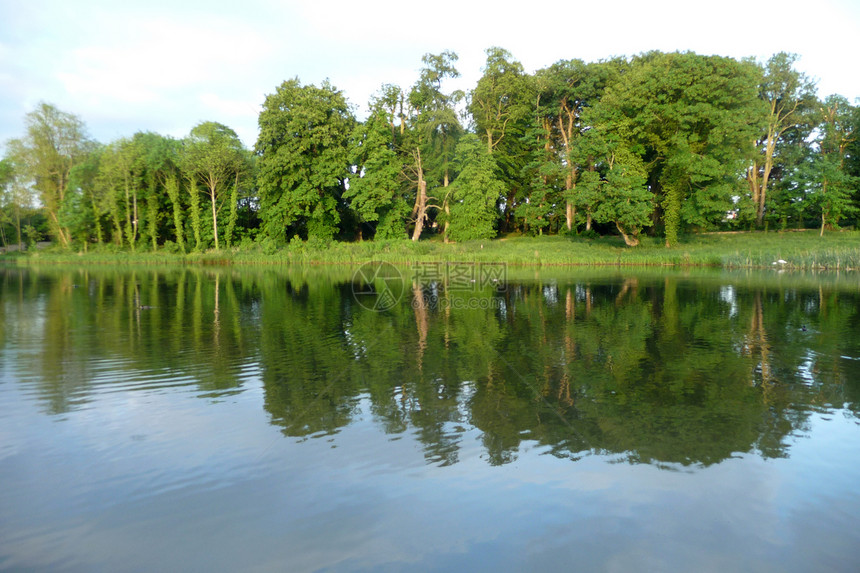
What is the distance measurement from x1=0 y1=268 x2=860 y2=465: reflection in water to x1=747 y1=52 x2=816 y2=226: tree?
40376mm

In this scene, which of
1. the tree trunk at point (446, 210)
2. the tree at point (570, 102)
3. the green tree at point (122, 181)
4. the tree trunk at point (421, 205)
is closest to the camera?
the tree at point (570, 102)

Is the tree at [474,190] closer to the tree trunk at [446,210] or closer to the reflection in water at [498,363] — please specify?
the tree trunk at [446,210]

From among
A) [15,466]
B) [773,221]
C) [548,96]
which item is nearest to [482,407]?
[15,466]

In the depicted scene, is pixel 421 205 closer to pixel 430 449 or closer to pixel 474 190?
pixel 474 190

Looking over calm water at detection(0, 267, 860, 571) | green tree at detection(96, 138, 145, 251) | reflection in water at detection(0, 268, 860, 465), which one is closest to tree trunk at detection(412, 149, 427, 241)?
green tree at detection(96, 138, 145, 251)

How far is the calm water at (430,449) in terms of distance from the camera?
4.46 metres

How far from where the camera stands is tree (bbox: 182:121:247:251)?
55594 millimetres

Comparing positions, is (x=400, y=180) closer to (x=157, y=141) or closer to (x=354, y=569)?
(x=157, y=141)

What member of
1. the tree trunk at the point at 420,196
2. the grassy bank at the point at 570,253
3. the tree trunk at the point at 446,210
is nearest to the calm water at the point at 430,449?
the grassy bank at the point at 570,253

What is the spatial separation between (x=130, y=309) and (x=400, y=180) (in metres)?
40.1

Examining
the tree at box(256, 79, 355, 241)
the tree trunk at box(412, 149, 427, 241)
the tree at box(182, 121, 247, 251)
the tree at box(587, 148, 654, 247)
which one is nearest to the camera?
the tree at box(587, 148, 654, 247)

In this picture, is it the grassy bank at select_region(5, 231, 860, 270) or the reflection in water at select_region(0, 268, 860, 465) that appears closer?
the reflection in water at select_region(0, 268, 860, 465)

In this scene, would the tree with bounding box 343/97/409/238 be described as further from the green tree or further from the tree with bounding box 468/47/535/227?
the green tree

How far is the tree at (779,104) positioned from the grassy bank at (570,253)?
7644 mm
